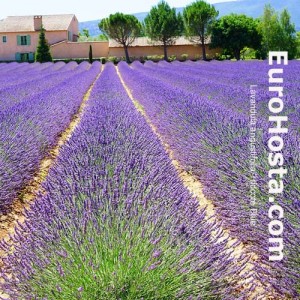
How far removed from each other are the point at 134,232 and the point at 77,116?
7192 millimetres

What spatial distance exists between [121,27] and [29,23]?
9.61m

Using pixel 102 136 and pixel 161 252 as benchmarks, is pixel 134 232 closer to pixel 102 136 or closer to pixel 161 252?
pixel 161 252

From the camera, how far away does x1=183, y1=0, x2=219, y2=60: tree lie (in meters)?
39.0

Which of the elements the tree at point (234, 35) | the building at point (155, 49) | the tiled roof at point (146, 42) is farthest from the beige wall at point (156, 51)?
the tree at point (234, 35)

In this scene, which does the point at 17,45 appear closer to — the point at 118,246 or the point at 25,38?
the point at 25,38

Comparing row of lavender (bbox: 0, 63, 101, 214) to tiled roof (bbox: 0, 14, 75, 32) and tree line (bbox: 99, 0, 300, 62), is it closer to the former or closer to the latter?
tree line (bbox: 99, 0, 300, 62)

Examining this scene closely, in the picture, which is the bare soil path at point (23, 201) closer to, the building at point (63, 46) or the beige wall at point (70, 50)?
the beige wall at point (70, 50)

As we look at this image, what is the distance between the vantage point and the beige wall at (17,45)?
136 ft

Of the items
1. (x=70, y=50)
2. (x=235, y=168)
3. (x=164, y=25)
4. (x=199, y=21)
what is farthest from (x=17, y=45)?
(x=235, y=168)

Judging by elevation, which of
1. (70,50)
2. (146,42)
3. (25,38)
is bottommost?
(70,50)

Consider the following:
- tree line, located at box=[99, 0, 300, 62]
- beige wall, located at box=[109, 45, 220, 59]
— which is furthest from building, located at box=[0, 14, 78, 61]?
beige wall, located at box=[109, 45, 220, 59]

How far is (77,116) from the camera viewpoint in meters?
9.02

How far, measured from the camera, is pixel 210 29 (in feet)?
129

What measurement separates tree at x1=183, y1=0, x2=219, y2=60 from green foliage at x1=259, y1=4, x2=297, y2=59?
14.7ft
